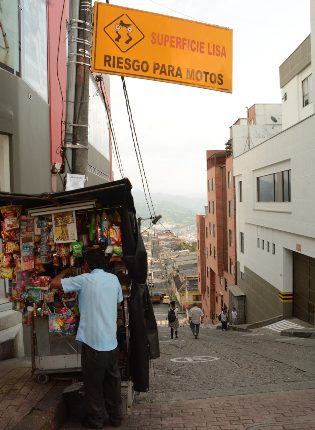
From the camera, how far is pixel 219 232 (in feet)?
137

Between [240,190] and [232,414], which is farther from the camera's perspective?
[240,190]

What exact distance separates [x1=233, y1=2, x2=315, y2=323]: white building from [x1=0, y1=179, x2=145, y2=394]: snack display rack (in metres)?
14.0

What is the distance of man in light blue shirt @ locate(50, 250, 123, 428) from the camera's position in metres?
4.66

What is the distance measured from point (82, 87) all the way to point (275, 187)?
59.9 feet

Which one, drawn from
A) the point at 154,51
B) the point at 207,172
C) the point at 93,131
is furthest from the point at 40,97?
the point at 207,172

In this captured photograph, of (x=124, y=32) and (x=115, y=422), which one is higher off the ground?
(x=124, y=32)

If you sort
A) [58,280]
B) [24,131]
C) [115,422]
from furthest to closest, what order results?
[24,131] < [58,280] < [115,422]

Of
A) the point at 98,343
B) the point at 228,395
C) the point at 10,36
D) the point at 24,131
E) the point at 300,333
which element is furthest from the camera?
the point at 300,333

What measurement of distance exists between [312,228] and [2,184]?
1327cm

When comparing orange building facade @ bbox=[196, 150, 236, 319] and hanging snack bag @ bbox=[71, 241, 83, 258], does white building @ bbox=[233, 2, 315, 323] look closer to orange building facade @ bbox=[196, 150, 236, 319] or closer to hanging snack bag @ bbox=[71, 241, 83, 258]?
orange building facade @ bbox=[196, 150, 236, 319]

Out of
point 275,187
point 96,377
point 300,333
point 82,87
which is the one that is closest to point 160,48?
point 82,87

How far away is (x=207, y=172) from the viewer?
46.2 metres

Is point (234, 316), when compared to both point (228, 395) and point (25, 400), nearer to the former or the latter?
point (228, 395)

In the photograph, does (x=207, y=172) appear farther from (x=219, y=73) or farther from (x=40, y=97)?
(x=219, y=73)
